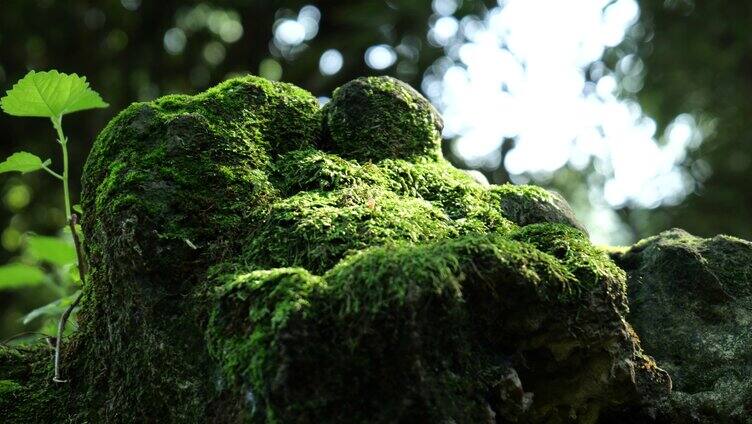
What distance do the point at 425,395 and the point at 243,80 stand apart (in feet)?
5.15

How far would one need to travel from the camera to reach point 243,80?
2.48m

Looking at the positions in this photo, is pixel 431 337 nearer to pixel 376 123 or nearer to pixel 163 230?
pixel 163 230

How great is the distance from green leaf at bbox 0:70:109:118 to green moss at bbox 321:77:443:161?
0.98 meters

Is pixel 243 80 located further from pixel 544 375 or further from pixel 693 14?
pixel 693 14

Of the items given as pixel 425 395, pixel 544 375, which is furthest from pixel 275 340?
pixel 544 375

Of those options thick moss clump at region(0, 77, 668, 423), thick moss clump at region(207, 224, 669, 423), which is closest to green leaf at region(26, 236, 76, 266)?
thick moss clump at region(0, 77, 668, 423)

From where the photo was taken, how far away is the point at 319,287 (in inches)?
61.6

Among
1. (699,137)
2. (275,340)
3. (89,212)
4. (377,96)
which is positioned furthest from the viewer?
(699,137)

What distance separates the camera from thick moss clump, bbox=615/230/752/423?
2.12 m

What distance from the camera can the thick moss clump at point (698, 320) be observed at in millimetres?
2125

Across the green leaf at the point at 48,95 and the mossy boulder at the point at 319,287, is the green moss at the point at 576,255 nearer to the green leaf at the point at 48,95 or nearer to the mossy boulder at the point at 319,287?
the mossy boulder at the point at 319,287

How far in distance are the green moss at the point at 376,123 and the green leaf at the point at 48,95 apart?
979mm

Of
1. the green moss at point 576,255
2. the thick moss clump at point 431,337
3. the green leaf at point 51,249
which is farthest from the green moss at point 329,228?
the green leaf at point 51,249

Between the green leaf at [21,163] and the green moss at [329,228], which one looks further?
the green leaf at [21,163]
